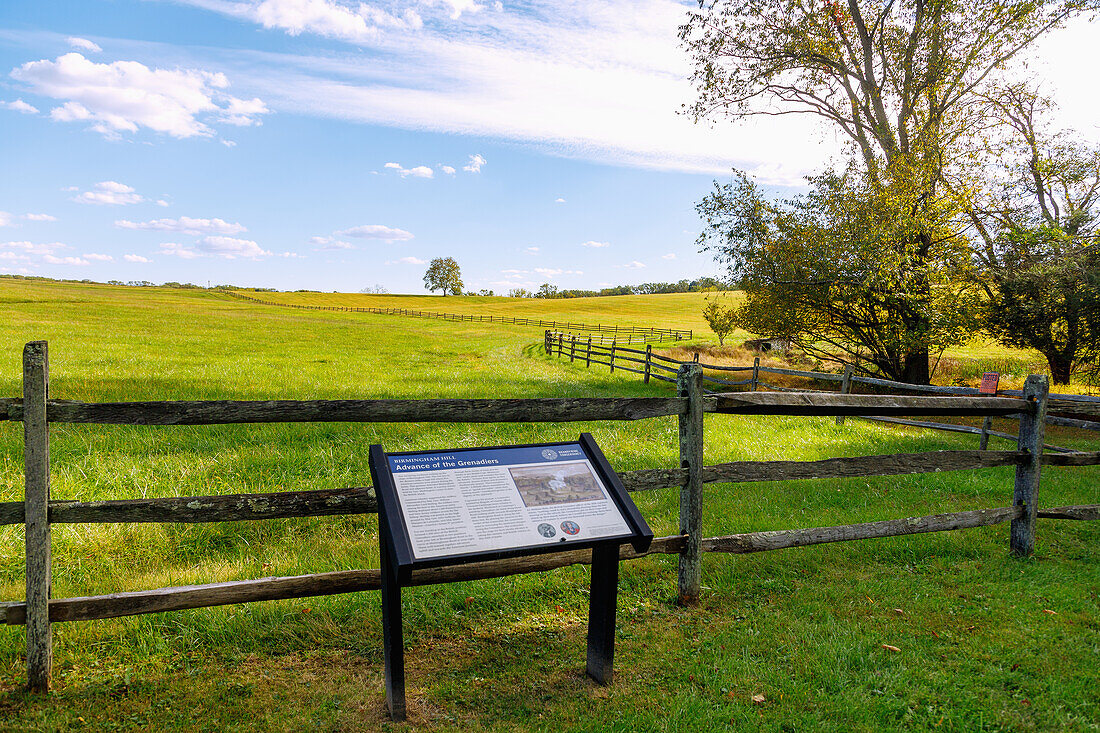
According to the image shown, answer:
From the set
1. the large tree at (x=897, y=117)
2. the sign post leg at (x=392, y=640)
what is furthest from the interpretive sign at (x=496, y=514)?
the large tree at (x=897, y=117)

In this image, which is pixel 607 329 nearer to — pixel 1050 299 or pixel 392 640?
pixel 1050 299

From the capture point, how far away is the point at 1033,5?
17.0m

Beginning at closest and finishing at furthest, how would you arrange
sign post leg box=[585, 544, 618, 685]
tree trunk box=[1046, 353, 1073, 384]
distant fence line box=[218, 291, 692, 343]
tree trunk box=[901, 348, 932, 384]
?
sign post leg box=[585, 544, 618, 685]
tree trunk box=[1046, 353, 1073, 384]
tree trunk box=[901, 348, 932, 384]
distant fence line box=[218, 291, 692, 343]

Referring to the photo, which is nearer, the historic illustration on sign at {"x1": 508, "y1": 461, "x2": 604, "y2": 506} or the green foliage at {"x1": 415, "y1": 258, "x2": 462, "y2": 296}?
the historic illustration on sign at {"x1": 508, "y1": 461, "x2": 604, "y2": 506}

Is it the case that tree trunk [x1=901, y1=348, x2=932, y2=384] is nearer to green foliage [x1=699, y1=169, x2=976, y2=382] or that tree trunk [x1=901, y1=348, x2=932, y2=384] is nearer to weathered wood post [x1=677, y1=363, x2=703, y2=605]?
green foliage [x1=699, y1=169, x2=976, y2=382]

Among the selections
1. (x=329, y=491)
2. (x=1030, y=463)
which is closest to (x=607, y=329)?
(x=1030, y=463)

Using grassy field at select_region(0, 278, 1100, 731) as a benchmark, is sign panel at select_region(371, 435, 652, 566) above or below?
above

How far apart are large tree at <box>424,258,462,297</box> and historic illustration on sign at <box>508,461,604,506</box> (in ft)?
442

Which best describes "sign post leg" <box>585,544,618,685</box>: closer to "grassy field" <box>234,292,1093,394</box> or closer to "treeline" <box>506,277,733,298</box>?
"grassy field" <box>234,292,1093,394</box>

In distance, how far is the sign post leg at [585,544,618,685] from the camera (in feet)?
11.9

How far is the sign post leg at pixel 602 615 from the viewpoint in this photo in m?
3.62

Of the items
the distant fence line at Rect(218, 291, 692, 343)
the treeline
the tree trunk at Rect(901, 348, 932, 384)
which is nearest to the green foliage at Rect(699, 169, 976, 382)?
the tree trunk at Rect(901, 348, 932, 384)

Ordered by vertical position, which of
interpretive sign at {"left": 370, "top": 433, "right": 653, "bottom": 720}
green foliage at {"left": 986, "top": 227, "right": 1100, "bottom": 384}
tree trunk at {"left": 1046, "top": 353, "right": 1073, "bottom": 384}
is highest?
green foliage at {"left": 986, "top": 227, "right": 1100, "bottom": 384}

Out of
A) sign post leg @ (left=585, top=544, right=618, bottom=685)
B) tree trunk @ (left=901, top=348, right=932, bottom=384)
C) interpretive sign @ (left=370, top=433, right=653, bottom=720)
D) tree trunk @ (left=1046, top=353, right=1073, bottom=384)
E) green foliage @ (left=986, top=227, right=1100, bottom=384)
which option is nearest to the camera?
interpretive sign @ (left=370, top=433, right=653, bottom=720)
